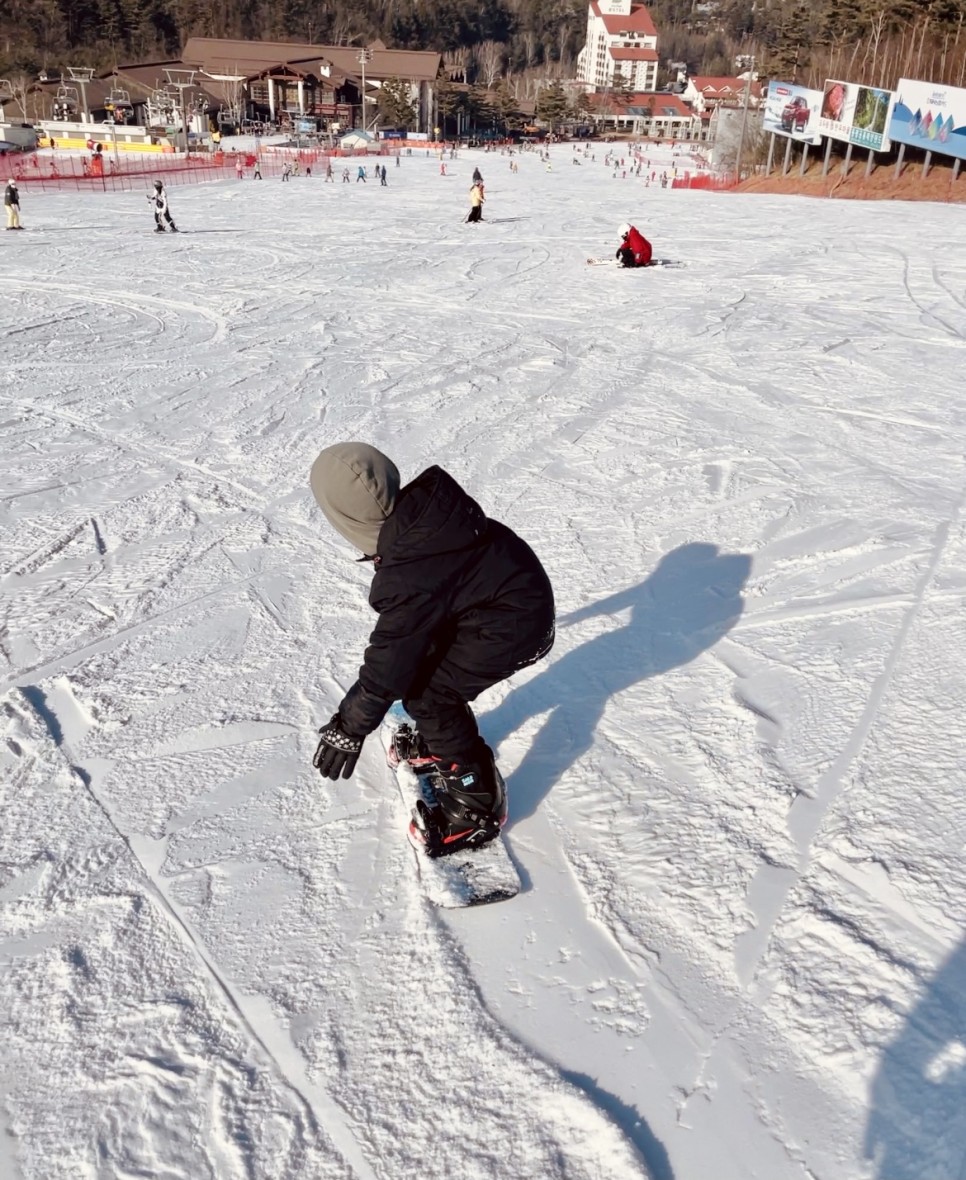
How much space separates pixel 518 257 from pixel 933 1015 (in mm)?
13511

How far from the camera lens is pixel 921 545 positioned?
4.45 metres

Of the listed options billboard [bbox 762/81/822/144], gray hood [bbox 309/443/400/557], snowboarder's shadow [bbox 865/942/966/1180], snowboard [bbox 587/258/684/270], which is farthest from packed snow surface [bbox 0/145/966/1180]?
billboard [bbox 762/81/822/144]

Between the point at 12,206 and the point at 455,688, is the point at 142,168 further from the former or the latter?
the point at 455,688

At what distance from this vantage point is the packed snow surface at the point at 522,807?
1.83 m

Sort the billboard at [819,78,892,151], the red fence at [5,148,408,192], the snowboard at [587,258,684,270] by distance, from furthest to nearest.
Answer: the billboard at [819,78,892,151] → the red fence at [5,148,408,192] → the snowboard at [587,258,684,270]

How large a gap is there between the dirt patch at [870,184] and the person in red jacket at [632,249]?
18535 mm

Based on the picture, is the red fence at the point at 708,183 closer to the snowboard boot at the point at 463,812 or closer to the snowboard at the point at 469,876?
the snowboard boot at the point at 463,812

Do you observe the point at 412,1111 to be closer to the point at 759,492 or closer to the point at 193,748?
the point at 193,748

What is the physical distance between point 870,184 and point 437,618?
117 feet

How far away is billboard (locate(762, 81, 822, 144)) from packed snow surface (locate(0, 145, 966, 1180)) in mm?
31142

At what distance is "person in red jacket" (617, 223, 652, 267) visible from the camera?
12445mm

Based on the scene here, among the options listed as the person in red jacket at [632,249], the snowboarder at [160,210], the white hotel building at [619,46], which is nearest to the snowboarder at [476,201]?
the person in red jacket at [632,249]

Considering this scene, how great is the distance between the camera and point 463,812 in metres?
2.47

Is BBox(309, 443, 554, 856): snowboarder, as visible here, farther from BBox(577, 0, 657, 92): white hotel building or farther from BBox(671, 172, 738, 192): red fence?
BBox(577, 0, 657, 92): white hotel building
